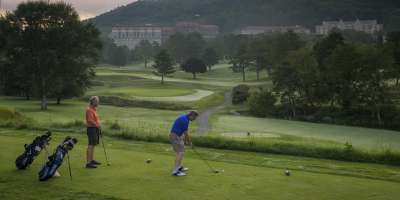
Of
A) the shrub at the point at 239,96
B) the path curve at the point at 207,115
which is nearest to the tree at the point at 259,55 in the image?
the path curve at the point at 207,115

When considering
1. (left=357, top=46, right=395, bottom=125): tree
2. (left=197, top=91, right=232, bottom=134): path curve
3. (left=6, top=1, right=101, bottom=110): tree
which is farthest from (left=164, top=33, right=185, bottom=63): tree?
(left=6, top=1, right=101, bottom=110): tree

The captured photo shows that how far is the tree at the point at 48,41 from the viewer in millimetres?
58875

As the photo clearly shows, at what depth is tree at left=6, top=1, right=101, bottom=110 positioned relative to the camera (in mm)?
58875

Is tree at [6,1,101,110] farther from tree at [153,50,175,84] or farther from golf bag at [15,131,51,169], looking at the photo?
golf bag at [15,131,51,169]

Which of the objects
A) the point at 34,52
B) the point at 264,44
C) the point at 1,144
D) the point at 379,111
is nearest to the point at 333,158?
the point at 1,144

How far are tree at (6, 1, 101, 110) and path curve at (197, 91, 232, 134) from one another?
680 inches

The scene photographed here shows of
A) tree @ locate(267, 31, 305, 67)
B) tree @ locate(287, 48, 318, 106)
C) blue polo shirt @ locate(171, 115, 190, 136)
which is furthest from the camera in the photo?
tree @ locate(267, 31, 305, 67)

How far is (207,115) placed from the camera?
59.6 meters

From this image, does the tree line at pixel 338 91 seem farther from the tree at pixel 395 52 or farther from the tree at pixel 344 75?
the tree at pixel 395 52

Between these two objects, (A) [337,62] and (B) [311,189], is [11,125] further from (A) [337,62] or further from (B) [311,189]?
(A) [337,62]

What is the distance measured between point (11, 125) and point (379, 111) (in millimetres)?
48446

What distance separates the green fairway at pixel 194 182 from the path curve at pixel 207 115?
23.8 metres

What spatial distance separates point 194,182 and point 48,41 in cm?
5085

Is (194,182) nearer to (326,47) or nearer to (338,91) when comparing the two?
(338,91)
